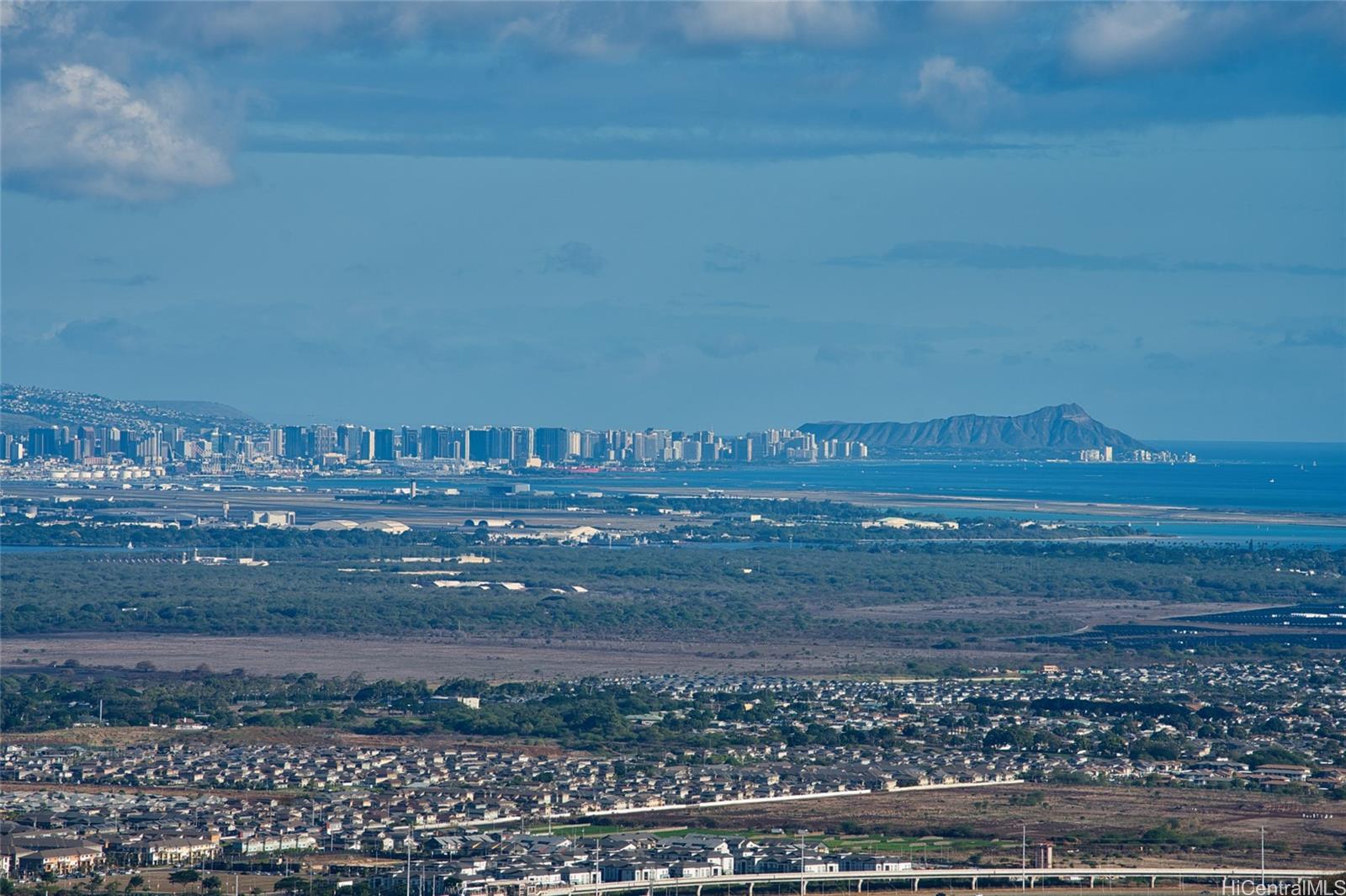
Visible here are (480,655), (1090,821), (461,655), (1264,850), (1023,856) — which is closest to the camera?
(1023,856)

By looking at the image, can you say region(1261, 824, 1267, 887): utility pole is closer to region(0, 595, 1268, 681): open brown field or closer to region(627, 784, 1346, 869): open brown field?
region(627, 784, 1346, 869): open brown field

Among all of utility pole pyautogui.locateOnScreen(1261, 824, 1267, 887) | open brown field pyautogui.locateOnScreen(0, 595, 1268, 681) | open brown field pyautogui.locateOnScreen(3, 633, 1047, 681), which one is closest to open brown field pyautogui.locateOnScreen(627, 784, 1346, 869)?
utility pole pyautogui.locateOnScreen(1261, 824, 1267, 887)

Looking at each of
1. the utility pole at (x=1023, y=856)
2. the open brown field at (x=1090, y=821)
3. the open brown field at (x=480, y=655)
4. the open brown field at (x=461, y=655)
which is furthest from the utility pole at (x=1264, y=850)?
the open brown field at (x=461, y=655)

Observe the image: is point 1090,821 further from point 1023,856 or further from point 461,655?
point 461,655

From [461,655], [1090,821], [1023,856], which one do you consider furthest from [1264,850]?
[461,655]

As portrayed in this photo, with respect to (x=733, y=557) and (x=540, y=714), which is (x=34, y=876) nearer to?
(x=540, y=714)

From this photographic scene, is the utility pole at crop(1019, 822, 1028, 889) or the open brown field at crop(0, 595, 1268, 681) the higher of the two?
the open brown field at crop(0, 595, 1268, 681)

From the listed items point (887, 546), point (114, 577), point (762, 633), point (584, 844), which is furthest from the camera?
point (887, 546)

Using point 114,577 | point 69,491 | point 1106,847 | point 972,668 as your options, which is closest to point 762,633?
point 972,668
